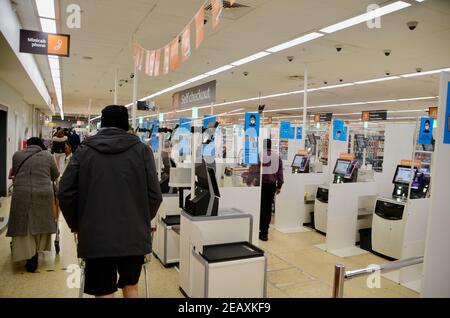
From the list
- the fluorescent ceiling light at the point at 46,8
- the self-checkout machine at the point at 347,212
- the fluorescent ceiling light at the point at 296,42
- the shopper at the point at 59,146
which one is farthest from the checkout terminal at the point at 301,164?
the shopper at the point at 59,146

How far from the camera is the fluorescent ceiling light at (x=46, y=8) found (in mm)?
4789

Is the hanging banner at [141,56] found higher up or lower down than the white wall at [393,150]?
higher up

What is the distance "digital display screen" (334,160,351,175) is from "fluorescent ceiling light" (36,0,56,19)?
5.12 m

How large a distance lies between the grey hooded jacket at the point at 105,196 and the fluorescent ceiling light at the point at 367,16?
4.10 meters

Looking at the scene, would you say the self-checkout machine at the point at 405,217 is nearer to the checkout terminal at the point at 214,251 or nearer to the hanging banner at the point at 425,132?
the hanging banner at the point at 425,132

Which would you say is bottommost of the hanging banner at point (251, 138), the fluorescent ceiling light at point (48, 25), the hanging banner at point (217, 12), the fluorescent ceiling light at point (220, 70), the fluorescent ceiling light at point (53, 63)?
the hanging banner at point (251, 138)

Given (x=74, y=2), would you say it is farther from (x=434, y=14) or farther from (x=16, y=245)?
(x=434, y=14)

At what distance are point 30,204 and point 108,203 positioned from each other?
2288 mm

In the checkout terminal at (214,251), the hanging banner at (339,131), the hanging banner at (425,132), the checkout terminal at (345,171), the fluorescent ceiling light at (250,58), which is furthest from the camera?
the fluorescent ceiling light at (250,58)

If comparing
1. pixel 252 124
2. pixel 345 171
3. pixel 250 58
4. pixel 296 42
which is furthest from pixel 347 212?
pixel 250 58

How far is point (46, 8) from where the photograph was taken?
16.4 ft

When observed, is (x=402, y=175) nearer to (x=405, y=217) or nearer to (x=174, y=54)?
(x=405, y=217)

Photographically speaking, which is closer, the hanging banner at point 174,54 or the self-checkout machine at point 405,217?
the self-checkout machine at point 405,217
